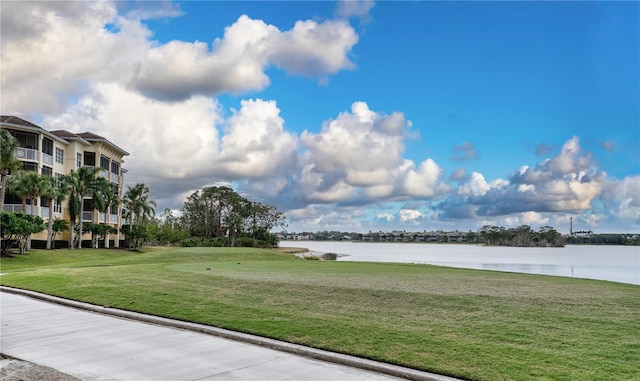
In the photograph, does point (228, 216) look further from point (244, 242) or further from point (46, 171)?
point (46, 171)

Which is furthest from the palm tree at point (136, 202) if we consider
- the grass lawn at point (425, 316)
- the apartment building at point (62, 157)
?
the grass lawn at point (425, 316)

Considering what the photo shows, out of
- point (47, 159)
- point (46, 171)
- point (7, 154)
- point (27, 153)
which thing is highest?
point (27, 153)

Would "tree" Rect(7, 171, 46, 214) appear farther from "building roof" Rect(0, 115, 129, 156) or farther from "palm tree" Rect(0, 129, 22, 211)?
"building roof" Rect(0, 115, 129, 156)

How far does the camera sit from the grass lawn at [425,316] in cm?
811

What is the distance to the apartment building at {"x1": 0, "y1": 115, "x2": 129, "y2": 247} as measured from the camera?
5006cm

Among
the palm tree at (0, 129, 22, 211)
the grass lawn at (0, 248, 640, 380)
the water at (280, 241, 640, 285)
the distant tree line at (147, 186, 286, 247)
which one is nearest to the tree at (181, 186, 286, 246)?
the distant tree line at (147, 186, 286, 247)

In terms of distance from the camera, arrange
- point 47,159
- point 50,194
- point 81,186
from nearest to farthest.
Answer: point 50,194 → point 47,159 → point 81,186

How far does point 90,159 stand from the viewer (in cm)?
6556

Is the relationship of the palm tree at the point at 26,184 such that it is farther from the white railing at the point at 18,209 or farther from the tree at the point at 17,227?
the white railing at the point at 18,209

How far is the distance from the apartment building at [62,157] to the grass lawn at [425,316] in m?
35.5

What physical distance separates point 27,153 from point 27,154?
0.10m

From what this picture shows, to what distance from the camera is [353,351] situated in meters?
8.87

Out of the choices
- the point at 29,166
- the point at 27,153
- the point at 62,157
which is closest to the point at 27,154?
the point at 27,153

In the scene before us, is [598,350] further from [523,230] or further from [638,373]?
[523,230]
